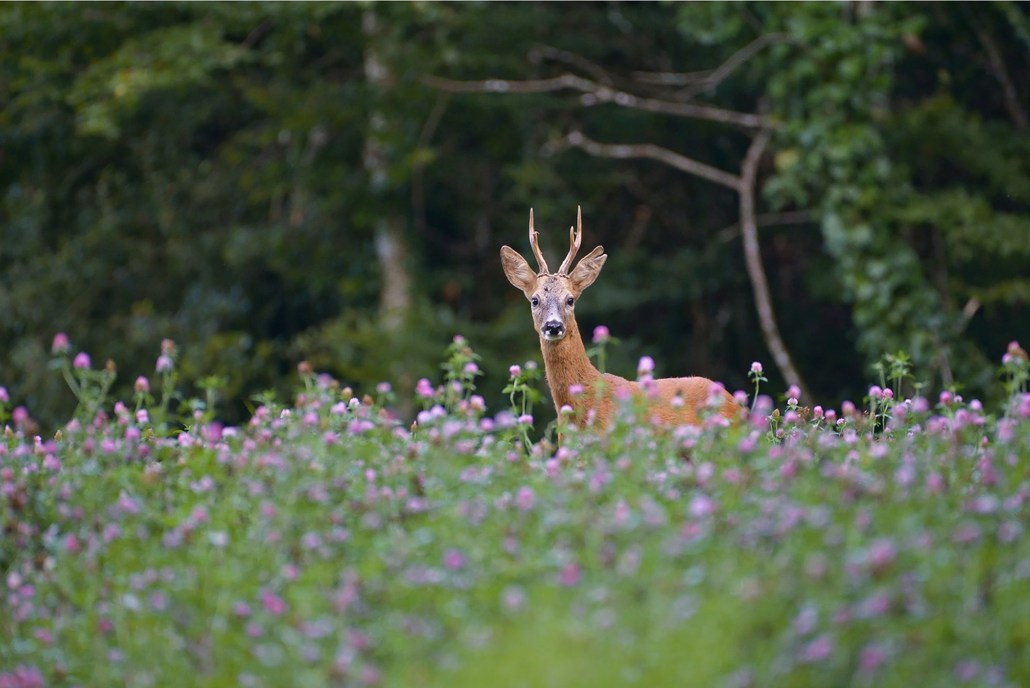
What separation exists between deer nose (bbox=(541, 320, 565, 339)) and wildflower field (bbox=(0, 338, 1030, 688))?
5.04 feet

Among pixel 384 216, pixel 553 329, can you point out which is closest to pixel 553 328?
pixel 553 329

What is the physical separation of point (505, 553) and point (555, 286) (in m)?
3.36

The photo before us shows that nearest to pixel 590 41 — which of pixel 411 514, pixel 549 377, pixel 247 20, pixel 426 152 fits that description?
pixel 426 152

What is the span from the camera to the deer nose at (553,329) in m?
7.51

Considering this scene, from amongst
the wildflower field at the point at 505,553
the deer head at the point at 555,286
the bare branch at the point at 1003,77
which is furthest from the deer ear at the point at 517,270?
the bare branch at the point at 1003,77

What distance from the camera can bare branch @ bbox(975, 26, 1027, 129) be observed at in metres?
14.4

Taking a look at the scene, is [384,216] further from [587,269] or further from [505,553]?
[505,553]

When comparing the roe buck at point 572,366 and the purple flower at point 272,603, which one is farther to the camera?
the roe buck at point 572,366

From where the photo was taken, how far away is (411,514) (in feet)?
16.6

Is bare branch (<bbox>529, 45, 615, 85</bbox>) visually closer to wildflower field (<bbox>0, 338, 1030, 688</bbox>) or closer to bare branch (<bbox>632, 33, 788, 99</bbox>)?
bare branch (<bbox>632, 33, 788, 99</bbox>)

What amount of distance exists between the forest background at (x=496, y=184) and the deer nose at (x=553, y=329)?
597 cm

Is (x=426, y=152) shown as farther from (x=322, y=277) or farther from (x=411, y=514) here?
(x=411, y=514)

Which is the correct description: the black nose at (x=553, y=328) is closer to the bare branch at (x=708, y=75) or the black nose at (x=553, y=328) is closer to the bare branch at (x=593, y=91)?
the bare branch at (x=708, y=75)

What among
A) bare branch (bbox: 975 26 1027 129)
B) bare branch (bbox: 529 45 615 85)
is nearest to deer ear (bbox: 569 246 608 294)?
bare branch (bbox: 529 45 615 85)
